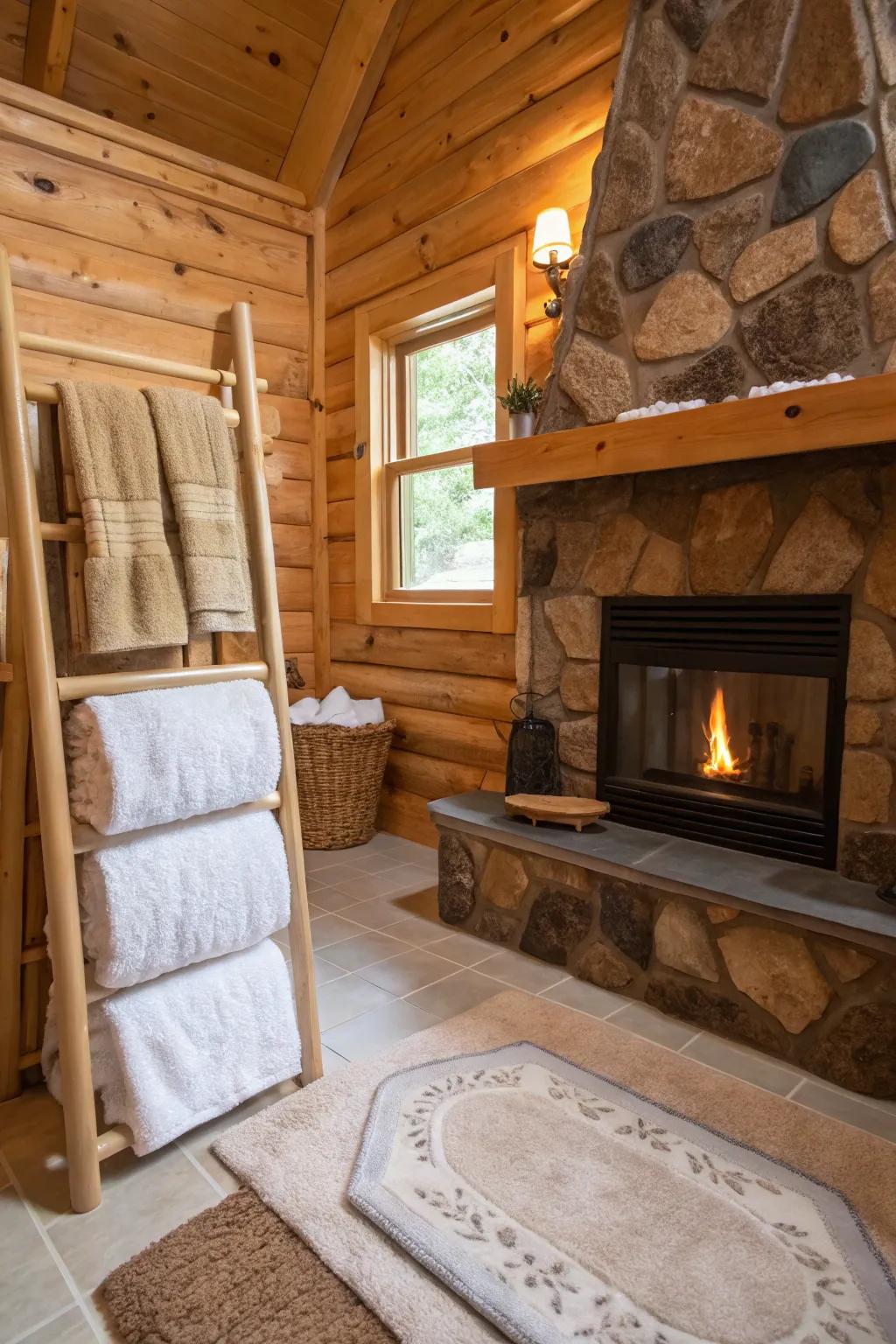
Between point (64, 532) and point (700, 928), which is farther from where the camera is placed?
point (700, 928)

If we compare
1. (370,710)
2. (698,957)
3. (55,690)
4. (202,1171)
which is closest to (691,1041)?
(698,957)

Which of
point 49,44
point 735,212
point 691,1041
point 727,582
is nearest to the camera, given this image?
point 691,1041

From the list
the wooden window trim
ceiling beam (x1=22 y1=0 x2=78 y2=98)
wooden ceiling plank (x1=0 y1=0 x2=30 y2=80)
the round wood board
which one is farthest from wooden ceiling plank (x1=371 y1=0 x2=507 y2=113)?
the round wood board

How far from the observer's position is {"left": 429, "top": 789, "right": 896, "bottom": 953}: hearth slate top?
1.63m

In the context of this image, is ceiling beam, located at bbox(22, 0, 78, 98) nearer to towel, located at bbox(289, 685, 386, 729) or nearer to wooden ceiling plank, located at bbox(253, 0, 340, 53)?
wooden ceiling plank, located at bbox(253, 0, 340, 53)

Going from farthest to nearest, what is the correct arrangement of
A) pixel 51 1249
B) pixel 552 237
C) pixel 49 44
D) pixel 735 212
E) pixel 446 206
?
1. pixel 446 206
2. pixel 49 44
3. pixel 552 237
4. pixel 735 212
5. pixel 51 1249

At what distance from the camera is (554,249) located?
2422 mm

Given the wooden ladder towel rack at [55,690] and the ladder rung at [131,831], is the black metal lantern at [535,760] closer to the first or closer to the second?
the ladder rung at [131,831]

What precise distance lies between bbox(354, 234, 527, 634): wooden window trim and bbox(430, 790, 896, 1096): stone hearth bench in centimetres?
88

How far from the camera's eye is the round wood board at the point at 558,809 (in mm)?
2186

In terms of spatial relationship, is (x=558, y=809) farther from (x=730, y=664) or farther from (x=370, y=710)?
(x=370, y=710)

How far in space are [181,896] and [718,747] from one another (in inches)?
57.3

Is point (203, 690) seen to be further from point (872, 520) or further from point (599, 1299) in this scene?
point (872, 520)

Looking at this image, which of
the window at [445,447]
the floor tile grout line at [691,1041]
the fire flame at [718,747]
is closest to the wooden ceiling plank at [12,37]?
the window at [445,447]
